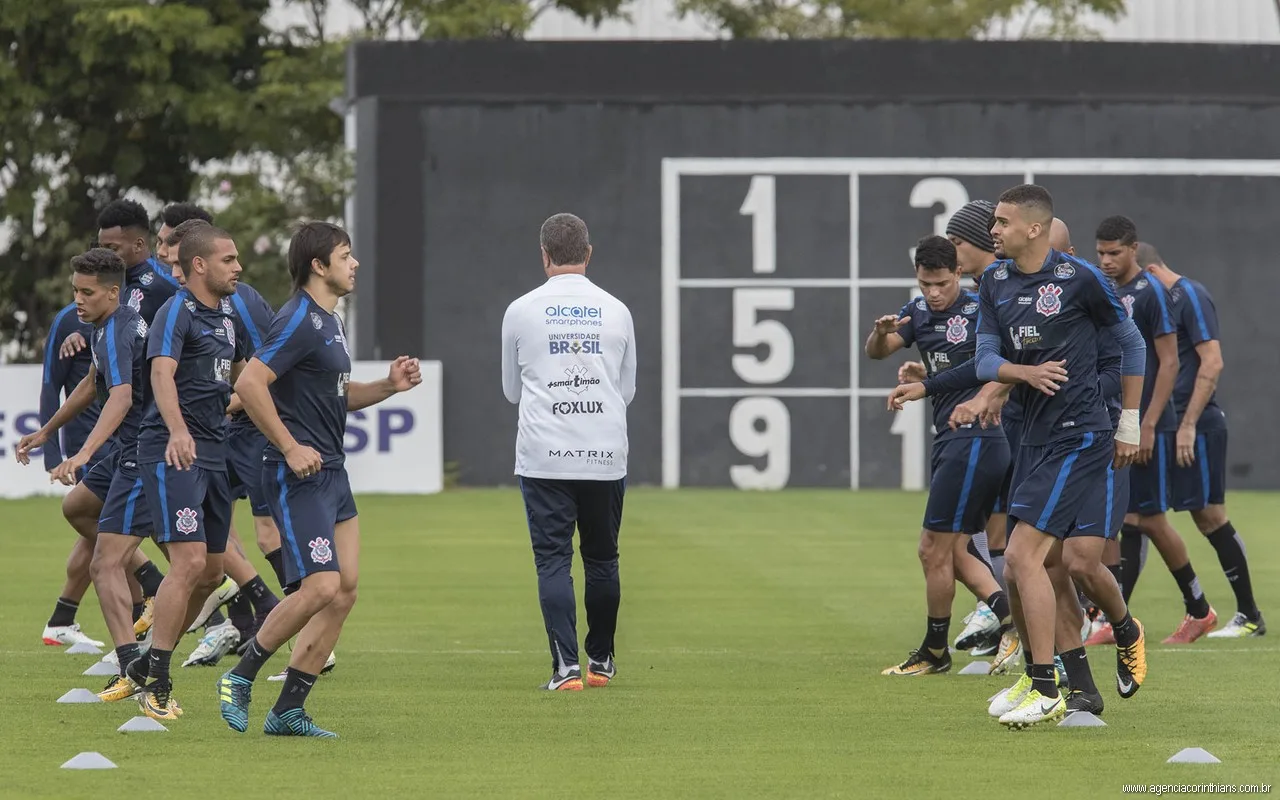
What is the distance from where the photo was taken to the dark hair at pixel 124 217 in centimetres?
1012

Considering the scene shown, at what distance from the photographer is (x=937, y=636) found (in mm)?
10234

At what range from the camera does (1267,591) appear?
570 inches

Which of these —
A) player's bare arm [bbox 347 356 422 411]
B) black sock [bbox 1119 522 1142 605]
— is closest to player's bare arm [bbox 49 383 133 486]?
player's bare arm [bbox 347 356 422 411]

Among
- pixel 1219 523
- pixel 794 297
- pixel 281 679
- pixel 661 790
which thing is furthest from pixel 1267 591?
pixel 794 297

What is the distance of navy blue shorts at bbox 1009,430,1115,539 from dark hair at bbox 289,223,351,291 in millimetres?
2865

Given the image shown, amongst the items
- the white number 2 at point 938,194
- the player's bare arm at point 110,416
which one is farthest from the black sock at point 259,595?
the white number 2 at point 938,194

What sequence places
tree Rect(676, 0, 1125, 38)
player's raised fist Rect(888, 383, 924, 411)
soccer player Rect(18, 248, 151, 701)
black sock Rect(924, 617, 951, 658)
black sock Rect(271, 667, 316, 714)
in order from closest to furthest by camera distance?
1. black sock Rect(271, 667, 316, 714)
2. soccer player Rect(18, 248, 151, 701)
3. player's raised fist Rect(888, 383, 924, 411)
4. black sock Rect(924, 617, 951, 658)
5. tree Rect(676, 0, 1125, 38)

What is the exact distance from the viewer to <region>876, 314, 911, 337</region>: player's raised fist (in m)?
10.1

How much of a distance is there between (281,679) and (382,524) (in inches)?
371

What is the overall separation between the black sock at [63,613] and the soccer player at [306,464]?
3195mm

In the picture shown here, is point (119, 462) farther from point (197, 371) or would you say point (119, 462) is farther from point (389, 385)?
point (389, 385)

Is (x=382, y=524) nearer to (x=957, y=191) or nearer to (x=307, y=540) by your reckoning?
(x=957, y=191)

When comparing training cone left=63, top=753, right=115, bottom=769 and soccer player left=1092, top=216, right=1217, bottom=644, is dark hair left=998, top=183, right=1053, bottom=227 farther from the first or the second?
training cone left=63, top=753, right=115, bottom=769

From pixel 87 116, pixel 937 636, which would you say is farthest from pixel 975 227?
pixel 87 116
